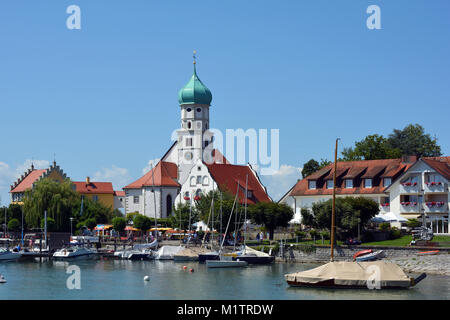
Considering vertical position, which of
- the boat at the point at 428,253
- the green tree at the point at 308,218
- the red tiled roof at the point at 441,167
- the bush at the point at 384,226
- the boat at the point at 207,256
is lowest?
the boat at the point at 207,256

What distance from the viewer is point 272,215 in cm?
9544

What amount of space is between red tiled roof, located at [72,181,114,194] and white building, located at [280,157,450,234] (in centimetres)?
5903

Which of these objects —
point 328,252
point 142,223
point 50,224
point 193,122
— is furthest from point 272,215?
point 193,122

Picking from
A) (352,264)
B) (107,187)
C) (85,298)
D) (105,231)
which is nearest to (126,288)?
(85,298)

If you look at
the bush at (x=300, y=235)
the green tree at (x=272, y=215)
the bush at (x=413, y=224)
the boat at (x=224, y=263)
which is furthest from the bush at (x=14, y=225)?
the bush at (x=413, y=224)

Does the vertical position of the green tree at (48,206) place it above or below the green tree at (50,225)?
above

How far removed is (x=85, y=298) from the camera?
186ft

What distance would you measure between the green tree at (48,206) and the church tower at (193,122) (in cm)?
2475

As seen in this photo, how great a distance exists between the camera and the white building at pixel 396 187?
3546 inches

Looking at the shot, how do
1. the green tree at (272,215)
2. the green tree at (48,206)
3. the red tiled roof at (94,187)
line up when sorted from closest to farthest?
the green tree at (272,215)
the green tree at (48,206)
the red tiled roof at (94,187)

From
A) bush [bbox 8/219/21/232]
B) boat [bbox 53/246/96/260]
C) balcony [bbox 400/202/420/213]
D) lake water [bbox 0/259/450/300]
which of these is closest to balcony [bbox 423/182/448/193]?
balcony [bbox 400/202/420/213]

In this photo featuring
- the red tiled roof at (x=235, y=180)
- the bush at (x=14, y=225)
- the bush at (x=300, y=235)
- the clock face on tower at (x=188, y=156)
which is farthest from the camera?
the clock face on tower at (x=188, y=156)

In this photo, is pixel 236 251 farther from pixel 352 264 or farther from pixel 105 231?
pixel 105 231

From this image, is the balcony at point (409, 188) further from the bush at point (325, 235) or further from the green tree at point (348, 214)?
the bush at point (325, 235)
